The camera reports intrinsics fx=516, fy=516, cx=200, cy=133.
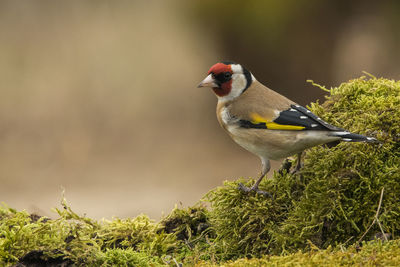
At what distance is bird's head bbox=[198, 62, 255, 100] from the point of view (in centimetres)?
472

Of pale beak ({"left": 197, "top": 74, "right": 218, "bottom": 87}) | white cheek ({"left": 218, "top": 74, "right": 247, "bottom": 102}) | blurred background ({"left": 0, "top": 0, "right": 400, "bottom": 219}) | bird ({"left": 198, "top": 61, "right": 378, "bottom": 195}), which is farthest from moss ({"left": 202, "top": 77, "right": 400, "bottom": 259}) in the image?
blurred background ({"left": 0, "top": 0, "right": 400, "bottom": 219})

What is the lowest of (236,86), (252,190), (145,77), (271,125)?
(252,190)

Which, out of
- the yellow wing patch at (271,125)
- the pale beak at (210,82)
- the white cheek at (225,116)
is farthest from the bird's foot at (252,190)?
the pale beak at (210,82)

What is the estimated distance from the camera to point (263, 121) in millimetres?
4340

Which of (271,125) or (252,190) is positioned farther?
(271,125)

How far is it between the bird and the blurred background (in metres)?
5.07

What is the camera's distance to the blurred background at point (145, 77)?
979 cm

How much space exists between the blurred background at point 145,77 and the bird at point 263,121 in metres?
5.07

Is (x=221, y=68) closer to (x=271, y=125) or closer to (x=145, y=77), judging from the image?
(x=271, y=125)

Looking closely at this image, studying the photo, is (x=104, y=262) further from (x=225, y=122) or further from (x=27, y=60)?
(x=27, y=60)

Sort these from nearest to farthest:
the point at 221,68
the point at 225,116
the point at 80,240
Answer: the point at 80,240 → the point at 225,116 → the point at 221,68

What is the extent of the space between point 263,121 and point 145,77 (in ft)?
25.5

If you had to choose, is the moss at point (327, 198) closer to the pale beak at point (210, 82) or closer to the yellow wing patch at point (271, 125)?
the yellow wing patch at point (271, 125)

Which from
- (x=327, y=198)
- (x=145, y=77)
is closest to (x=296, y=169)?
(x=327, y=198)
